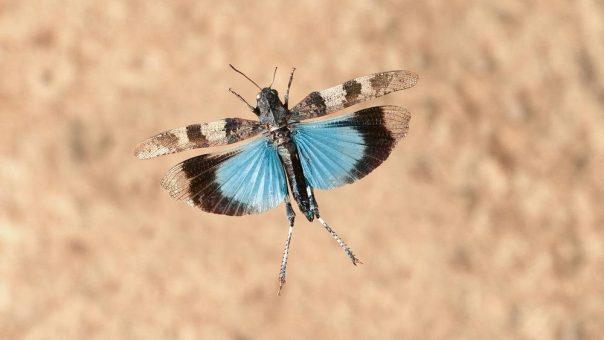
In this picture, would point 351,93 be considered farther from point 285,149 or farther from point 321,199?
point 321,199

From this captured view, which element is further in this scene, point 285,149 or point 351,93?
point 351,93

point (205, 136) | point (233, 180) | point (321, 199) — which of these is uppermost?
point (321, 199)

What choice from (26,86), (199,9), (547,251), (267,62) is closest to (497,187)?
(547,251)

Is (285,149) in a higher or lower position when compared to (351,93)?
lower

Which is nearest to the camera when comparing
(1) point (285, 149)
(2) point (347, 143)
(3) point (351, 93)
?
(1) point (285, 149)

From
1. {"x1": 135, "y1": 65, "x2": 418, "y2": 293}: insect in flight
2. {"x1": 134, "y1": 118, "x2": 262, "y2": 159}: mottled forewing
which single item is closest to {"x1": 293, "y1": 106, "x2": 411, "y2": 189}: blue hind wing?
{"x1": 135, "y1": 65, "x2": 418, "y2": 293}: insect in flight

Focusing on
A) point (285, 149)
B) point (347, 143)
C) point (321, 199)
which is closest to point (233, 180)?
point (285, 149)

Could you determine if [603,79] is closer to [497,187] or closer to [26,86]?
[497,187]

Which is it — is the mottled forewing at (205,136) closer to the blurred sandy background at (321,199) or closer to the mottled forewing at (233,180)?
Answer: the mottled forewing at (233,180)
